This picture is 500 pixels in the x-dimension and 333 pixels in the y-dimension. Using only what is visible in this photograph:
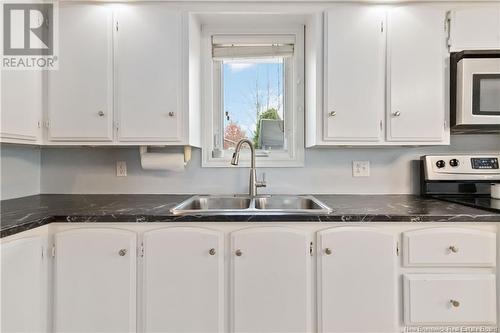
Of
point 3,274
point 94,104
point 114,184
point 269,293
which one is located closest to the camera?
point 3,274

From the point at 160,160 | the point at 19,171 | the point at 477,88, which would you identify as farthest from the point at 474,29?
the point at 19,171

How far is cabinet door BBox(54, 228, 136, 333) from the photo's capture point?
1.36 metres

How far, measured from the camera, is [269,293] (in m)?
1.36

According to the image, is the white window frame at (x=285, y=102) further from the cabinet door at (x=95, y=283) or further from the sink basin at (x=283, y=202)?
the cabinet door at (x=95, y=283)

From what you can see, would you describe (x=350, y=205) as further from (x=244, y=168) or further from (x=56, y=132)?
(x=56, y=132)

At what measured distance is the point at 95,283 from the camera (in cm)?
136

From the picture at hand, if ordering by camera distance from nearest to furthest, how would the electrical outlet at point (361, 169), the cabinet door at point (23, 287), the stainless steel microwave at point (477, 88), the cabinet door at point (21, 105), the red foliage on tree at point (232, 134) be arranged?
1. the cabinet door at point (23, 287)
2. the cabinet door at point (21, 105)
3. the stainless steel microwave at point (477, 88)
4. the electrical outlet at point (361, 169)
5. the red foliage on tree at point (232, 134)

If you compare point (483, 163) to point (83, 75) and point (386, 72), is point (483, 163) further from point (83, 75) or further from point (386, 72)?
point (83, 75)

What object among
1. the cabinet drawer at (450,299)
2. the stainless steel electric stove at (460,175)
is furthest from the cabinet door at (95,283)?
the stainless steel electric stove at (460,175)

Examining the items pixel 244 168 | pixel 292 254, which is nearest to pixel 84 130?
pixel 244 168

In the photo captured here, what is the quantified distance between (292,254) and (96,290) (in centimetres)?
93

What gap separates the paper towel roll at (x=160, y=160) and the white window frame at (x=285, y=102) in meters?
0.22

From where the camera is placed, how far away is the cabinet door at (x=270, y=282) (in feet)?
4.46

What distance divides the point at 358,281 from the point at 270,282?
1.34 feet
